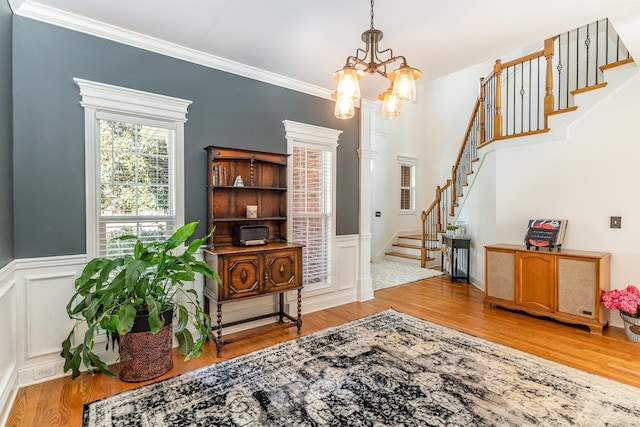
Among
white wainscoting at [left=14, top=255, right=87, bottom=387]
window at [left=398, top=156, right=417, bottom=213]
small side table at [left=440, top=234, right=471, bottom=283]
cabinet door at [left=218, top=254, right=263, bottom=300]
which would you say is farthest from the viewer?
window at [left=398, top=156, right=417, bottom=213]

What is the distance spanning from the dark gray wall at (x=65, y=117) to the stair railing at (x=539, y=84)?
3.96 meters

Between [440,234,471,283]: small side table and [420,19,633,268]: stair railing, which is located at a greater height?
[420,19,633,268]: stair railing

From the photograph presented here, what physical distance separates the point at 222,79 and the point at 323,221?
6.61ft

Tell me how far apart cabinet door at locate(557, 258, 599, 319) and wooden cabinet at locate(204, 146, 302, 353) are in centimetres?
286

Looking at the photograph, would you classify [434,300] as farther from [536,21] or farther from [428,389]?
[536,21]

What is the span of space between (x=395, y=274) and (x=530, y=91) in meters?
3.67

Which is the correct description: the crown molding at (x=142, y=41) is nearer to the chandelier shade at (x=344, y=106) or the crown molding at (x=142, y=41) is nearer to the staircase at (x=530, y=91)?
the chandelier shade at (x=344, y=106)

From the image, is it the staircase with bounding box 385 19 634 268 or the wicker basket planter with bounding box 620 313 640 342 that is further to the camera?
the staircase with bounding box 385 19 634 268

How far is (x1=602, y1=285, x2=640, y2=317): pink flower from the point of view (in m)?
3.08

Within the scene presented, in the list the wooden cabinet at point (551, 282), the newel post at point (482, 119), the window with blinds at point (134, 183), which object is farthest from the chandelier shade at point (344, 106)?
the newel post at point (482, 119)

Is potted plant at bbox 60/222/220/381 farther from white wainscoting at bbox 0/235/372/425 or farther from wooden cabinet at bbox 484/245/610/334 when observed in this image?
wooden cabinet at bbox 484/245/610/334

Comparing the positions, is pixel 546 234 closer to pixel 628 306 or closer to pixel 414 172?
pixel 628 306

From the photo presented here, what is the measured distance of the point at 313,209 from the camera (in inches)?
159

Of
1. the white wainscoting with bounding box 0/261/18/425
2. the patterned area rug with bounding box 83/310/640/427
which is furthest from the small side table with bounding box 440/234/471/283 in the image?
the white wainscoting with bounding box 0/261/18/425
